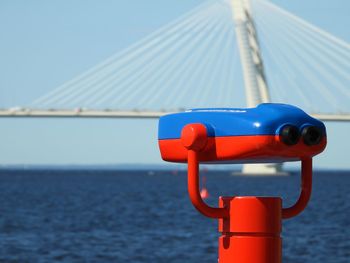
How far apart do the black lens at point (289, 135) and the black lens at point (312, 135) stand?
2cm

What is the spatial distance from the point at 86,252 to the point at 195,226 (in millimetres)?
7747

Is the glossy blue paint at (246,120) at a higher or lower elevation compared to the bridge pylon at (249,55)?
lower

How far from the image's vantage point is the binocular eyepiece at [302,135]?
2.64 meters

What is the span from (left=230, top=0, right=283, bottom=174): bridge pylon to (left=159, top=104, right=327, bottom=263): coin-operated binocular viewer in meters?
55.2

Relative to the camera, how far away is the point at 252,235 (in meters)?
2.71

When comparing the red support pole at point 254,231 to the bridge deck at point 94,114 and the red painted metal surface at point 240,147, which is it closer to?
the red painted metal surface at point 240,147

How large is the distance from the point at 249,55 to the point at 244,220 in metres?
57.4

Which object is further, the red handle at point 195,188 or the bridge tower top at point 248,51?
the bridge tower top at point 248,51

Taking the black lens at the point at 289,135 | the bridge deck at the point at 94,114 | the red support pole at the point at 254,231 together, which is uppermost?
the bridge deck at the point at 94,114

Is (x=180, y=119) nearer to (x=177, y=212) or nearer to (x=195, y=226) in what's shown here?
(x=195, y=226)

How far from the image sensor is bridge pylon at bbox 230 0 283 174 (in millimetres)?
59562

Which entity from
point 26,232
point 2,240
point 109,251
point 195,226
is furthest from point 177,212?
point 109,251

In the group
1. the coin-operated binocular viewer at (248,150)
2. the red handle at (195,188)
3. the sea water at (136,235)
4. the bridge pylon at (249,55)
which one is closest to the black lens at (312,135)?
the coin-operated binocular viewer at (248,150)

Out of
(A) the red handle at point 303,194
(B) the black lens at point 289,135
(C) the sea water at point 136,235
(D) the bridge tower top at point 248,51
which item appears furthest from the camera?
(D) the bridge tower top at point 248,51
